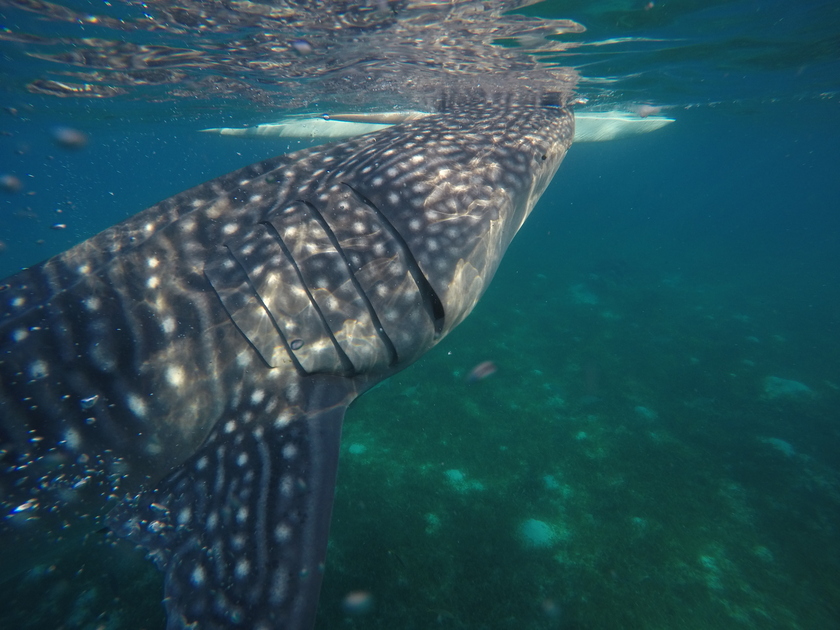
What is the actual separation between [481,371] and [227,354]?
7711 millimetres

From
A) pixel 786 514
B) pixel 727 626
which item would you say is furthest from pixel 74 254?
pixel 786 514

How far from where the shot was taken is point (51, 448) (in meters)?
2.65

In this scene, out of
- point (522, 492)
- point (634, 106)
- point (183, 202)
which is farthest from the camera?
point (634, 106)

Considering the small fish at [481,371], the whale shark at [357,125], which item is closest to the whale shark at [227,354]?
the small fish at [481,371]

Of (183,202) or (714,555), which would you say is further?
(714,555)

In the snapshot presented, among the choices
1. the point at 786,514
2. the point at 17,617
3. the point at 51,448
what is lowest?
the point at 786,514

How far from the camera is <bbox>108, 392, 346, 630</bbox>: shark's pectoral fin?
212cm

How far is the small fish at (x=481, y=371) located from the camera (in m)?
9.64

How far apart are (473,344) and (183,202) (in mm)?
9092

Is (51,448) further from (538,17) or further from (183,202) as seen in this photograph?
(538,17)

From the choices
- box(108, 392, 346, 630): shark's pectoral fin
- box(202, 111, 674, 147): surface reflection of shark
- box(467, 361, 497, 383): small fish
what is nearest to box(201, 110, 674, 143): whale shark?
box(202, 111, 674, 147): surface reflection of shark

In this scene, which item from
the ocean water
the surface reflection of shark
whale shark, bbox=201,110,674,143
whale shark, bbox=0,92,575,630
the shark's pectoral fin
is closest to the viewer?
the shark's pectoral fin

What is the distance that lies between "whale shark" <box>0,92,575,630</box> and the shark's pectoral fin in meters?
0.01

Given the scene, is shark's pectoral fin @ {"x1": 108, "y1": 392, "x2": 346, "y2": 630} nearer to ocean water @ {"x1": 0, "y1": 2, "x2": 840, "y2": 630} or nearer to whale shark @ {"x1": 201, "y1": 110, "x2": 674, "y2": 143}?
ocean water @ {"x1": 0, "y1": 2, "x2": 840, "y2": 630}
